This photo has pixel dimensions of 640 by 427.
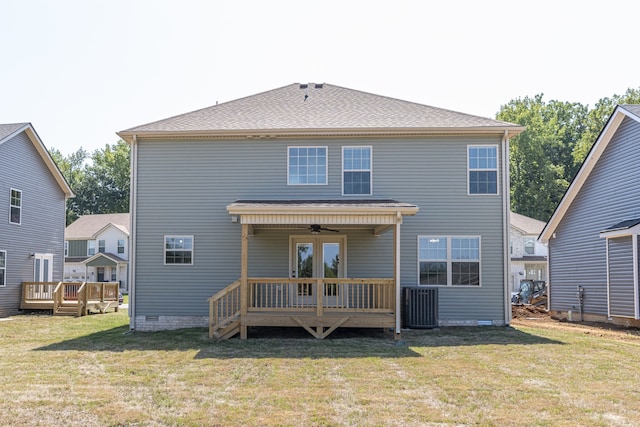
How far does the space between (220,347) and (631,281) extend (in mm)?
10502

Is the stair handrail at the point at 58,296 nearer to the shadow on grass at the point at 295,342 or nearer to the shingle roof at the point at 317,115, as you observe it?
the shadow on grass at the point at 295,342

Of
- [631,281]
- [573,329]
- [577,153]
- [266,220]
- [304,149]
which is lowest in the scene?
[573,329]

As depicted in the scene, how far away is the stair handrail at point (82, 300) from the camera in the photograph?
772 inches

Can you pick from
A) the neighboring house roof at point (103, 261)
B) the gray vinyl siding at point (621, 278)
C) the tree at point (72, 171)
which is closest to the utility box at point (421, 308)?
the gray vinyl siding at point (621, 278)

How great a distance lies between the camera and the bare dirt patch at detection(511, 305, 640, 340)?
13.9 metres

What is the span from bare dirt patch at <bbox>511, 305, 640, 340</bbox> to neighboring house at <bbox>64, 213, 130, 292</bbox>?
1111 inches

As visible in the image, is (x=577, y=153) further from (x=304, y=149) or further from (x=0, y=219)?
(x=0, y=219)

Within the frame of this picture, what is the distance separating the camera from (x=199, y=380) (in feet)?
26.2

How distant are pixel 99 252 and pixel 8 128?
897 inches

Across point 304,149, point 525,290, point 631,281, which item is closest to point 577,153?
point 525,290

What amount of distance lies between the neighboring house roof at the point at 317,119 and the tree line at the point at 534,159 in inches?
1167

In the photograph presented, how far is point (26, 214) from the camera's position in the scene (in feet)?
68.5

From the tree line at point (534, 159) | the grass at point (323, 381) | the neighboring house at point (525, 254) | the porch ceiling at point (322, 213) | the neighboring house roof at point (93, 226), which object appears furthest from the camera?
the tree line at point (534, 159)

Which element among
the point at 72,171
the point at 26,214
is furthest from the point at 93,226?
the point at 26,214
